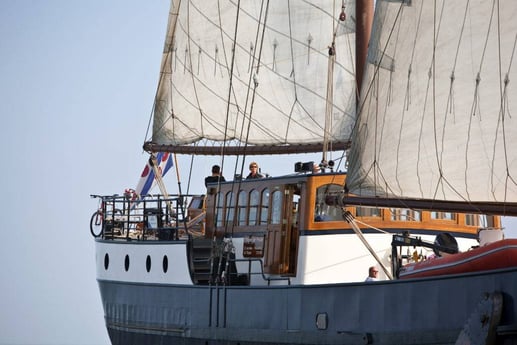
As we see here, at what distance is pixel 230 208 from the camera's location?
84.7 ft

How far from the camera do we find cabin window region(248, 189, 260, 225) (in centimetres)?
2503

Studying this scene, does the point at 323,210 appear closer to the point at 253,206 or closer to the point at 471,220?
the point at 253,206

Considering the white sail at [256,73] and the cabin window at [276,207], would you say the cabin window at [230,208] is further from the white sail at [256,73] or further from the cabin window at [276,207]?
the white sail at [256,73]

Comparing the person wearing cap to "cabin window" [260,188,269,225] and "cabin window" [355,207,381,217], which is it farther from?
"cabin window" [260,188,269,225]

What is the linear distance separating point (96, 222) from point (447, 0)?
14218mm

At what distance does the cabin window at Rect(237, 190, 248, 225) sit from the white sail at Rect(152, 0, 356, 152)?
2.85 m

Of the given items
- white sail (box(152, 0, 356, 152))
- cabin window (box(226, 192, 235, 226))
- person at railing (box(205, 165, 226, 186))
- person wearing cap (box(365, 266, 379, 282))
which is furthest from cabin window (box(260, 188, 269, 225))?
white sail (box(152, 0, 356, 152))

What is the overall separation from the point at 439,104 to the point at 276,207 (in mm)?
5900

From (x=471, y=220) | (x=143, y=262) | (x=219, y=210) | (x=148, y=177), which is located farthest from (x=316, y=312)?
(x=148, y=177)

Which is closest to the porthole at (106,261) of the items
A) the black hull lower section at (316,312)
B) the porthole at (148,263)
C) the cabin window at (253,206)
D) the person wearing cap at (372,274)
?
the black hull lower section at (316,312)

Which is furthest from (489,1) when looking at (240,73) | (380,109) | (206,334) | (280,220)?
(240,73)

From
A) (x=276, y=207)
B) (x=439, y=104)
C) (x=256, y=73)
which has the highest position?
(x=256, y=73)

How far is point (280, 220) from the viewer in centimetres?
2423

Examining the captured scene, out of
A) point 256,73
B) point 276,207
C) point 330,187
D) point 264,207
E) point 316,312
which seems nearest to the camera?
point 316,312
